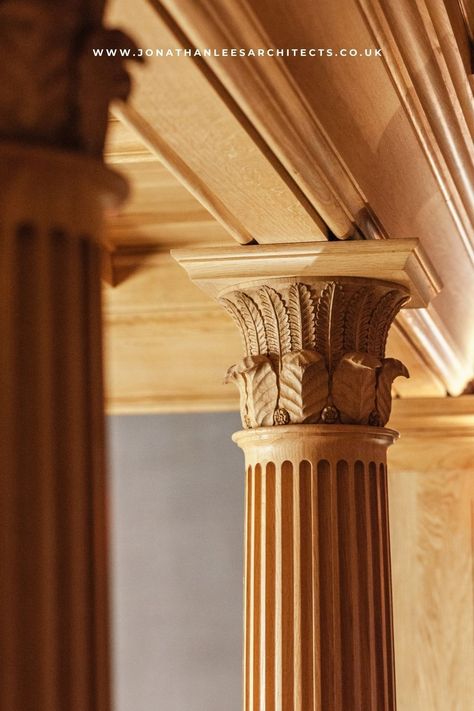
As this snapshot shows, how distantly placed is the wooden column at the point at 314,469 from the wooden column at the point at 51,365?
8.10ft

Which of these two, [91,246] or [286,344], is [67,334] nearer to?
[91,246]

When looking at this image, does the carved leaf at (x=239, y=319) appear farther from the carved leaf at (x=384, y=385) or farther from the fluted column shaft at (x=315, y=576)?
the carved leaf at (x=384, y=385)

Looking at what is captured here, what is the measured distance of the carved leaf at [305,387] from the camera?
13.9 feet

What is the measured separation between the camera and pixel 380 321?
4.45 m

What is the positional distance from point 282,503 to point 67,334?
2.68 meters

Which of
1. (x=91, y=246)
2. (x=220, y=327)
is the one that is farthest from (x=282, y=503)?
(x=220, y=327)

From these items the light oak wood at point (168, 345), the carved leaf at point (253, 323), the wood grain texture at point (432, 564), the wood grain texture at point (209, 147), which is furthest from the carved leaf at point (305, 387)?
the wood grain texture at point (432, 564)

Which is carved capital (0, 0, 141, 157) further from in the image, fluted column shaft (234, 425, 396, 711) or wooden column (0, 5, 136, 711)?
fluted column shaft (234, 425, 396, 711)

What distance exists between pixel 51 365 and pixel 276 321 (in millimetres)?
2721

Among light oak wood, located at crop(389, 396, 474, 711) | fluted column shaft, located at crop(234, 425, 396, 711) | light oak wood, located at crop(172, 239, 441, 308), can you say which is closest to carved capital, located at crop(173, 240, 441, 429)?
light oak wood, located at crop(172, 239, 441, 308)

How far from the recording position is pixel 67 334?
1.67m

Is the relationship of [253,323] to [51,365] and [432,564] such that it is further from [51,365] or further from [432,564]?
[432,564]

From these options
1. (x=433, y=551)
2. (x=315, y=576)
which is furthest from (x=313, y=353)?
(x=433, y=551)

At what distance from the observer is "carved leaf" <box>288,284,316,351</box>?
4.28 m
